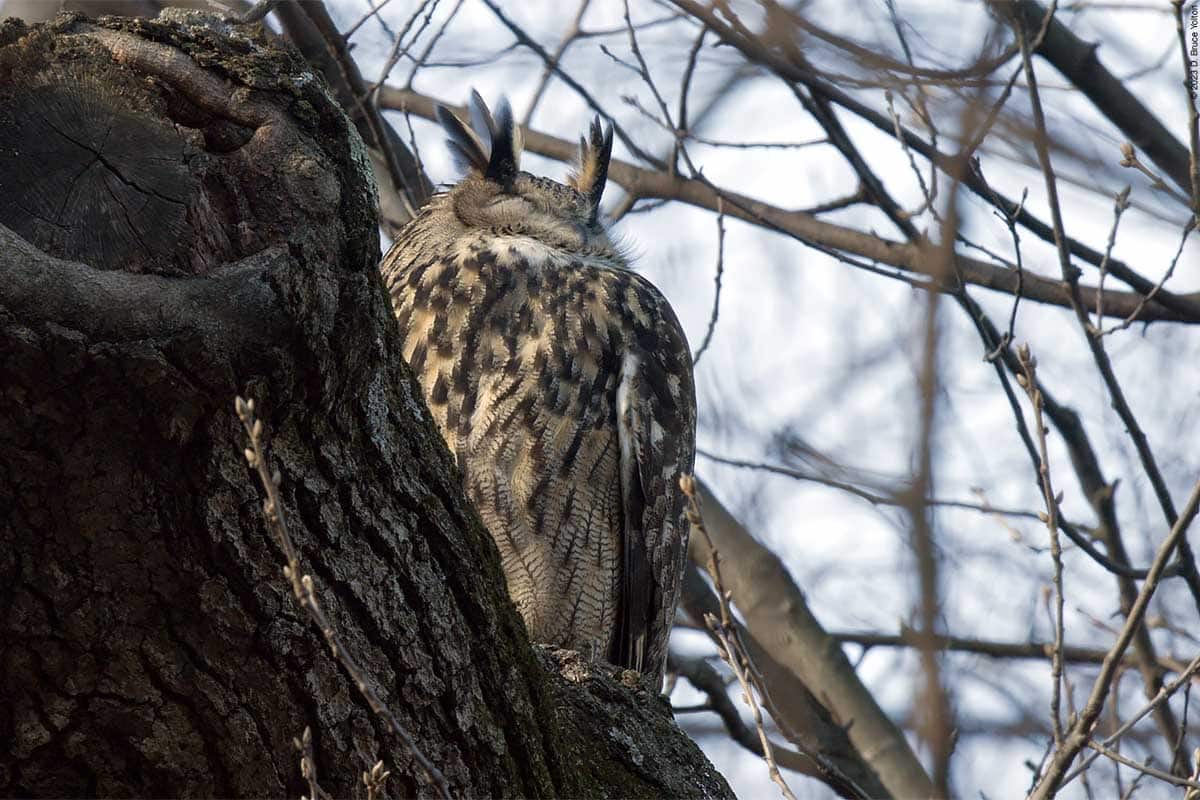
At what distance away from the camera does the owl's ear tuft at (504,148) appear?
158 inches

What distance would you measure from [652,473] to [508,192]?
1045 mm

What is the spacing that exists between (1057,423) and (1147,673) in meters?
0.74

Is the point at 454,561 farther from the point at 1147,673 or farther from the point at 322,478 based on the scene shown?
the point at 1147,673

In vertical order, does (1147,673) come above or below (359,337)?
above

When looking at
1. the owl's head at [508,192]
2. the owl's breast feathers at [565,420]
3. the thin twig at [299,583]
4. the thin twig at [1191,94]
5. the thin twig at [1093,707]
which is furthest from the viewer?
the owl's head at [508,192]

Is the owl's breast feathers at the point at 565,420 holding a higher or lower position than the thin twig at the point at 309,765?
higher

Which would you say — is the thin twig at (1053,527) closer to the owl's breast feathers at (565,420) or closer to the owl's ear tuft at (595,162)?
the owl's breast feathers at (565,420)

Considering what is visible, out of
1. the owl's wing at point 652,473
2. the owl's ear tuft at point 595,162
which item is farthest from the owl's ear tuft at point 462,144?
the owl's wing at point 652,473

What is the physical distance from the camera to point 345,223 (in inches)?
62.1

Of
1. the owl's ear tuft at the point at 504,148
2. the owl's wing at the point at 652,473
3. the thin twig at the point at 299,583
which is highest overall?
the owl's ear tuft at the point at 504,148

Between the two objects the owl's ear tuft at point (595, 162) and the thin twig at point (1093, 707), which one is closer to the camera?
the thin twig at point (1093, 707)

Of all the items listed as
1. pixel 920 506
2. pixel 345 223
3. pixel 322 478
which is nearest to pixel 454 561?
pixel 322 478

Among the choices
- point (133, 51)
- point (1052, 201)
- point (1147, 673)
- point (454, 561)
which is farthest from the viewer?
point (1147, 673)

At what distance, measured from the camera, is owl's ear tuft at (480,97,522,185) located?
13.1 ft
